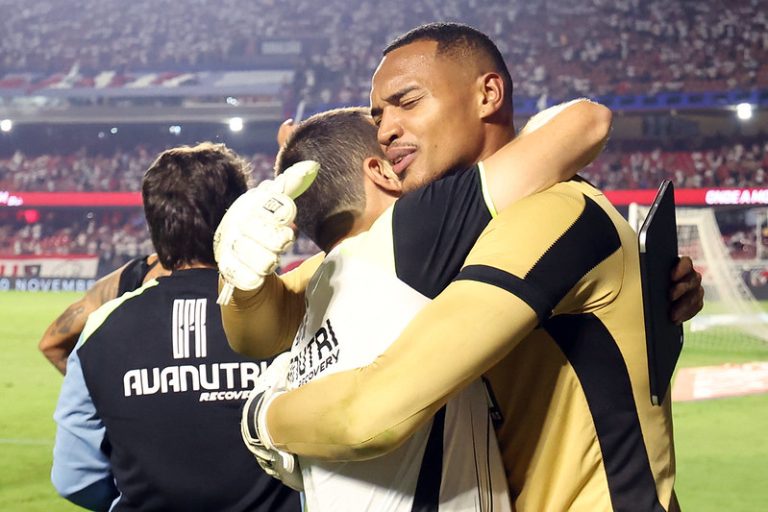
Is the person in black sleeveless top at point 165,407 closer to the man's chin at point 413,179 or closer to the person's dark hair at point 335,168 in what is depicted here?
the person's dark hair at point 335,168

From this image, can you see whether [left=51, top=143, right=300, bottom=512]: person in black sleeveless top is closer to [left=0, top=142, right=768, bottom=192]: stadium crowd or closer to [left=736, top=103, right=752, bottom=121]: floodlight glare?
[left=0, top=142, right=768, bottom=192]: stadium crowd

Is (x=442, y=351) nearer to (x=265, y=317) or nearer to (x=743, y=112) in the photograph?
(x=265, y=317)

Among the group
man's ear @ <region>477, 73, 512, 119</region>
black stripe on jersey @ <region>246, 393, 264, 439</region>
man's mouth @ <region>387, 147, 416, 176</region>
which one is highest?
man's ear @ <region>477, 73, 512, 119</region>

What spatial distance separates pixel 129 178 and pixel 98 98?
4894mm

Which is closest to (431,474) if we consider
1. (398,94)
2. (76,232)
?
(398,94)

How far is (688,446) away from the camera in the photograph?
300 inches

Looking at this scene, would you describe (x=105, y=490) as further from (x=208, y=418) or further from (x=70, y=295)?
(x=70, y=295)

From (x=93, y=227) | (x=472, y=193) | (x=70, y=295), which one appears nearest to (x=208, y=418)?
(x=472, y=193)

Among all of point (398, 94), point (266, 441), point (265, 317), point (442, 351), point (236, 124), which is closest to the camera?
point (442, 351)

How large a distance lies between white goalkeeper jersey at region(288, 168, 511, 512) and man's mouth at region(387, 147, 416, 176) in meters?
0.25

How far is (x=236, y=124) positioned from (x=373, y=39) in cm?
679

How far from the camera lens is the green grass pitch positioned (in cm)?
620

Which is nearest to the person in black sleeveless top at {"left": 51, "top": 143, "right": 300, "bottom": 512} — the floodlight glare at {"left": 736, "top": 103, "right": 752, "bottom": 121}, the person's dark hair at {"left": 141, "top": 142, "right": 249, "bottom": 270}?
the person's dark hair at {"left": 141, "top": 142, "right": 249, "bottom": 270}

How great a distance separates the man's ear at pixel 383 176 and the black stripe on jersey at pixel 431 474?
0.69 metres
